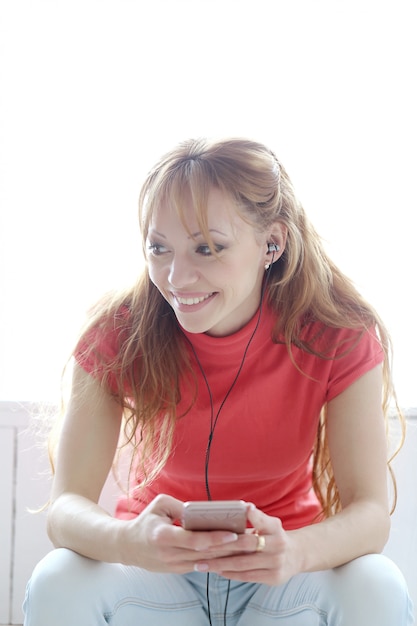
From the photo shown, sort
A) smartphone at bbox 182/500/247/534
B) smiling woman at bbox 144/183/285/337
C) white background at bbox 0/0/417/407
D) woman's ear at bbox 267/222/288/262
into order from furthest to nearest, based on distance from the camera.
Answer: white background at bbox 0/0/417/407
woman's ear at bbox 267/222/288/262
smiling woman at bbox 144/183/285/337
smartphone at bbox 182/500/247/534

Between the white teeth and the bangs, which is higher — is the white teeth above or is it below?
below

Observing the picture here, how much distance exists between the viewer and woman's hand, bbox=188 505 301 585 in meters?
1.25

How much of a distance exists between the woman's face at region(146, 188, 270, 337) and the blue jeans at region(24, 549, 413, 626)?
0.46 meters

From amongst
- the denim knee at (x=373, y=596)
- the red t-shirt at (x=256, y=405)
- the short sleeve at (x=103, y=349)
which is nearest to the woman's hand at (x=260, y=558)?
the denim knee at (x=373, y=596)

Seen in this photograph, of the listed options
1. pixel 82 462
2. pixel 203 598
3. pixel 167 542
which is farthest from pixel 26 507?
pixel 167 542

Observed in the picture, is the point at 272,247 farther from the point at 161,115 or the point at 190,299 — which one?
the point at 161,115

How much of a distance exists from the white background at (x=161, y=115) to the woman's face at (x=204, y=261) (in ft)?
1.36

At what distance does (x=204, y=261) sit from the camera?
1417mm

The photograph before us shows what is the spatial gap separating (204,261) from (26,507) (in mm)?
871

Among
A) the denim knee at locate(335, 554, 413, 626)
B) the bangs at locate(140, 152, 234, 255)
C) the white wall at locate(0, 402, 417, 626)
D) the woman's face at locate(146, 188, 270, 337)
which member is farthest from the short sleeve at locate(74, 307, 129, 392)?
the denim knee at locate(335, 554, 413, 626)

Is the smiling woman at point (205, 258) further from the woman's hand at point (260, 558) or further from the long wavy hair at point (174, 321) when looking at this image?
the woman's hand at point (260, 558)

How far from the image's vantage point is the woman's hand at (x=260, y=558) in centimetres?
125

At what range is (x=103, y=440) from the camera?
5.10 feet

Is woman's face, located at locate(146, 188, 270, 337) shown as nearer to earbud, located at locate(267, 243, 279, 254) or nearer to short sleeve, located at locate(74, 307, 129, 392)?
earbud, located at locate(267, 243, 279, 254)
